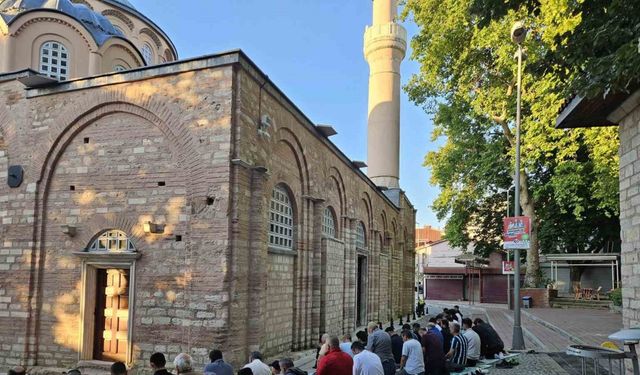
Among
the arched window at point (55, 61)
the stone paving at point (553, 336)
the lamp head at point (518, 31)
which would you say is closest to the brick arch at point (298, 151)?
the stone paving at point (553, 336)

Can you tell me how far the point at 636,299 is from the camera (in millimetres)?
8289

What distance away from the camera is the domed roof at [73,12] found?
55.3ft

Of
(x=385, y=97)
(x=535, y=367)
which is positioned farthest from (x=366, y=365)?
(x=385, y=97)

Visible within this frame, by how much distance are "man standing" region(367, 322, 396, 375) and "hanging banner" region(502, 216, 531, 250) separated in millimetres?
7096

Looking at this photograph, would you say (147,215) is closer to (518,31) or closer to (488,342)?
(488,342)

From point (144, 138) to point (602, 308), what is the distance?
25287 mm

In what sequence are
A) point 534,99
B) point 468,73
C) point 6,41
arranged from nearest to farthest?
point 6,41 < point 534,99 < point 468,73

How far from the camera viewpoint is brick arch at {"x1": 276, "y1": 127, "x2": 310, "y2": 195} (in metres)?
13.3

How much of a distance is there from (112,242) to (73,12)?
9995mm

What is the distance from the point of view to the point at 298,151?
14.2 meters

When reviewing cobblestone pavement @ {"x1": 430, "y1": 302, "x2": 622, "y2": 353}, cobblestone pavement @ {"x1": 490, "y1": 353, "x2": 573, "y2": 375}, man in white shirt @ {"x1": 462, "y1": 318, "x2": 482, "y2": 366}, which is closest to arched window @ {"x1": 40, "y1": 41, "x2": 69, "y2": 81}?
man in white shirt @ {"x1": 462, "y1": 318, "x2": 482, "y2": 366}

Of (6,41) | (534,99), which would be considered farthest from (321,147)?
(534,99)

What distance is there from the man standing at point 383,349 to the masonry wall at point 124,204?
2.66m

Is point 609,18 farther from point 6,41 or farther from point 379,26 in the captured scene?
point 379,26
